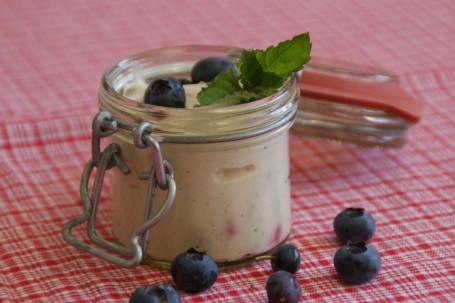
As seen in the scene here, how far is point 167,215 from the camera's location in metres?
1.07

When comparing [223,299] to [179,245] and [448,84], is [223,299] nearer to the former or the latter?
[179,245]

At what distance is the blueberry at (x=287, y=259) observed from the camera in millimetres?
1086

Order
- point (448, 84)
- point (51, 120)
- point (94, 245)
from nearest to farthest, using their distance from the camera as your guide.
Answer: point (94, 245) < point (51, 120) < point (448, 84)

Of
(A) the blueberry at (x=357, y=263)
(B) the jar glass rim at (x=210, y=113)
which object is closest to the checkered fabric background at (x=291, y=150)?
(A) the blueberry at (x=357, y=263)

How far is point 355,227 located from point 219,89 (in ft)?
0.89

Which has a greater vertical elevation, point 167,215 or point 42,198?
point 167,215

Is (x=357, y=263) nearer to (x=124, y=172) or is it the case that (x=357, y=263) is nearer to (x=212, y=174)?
(x=212, y=174)

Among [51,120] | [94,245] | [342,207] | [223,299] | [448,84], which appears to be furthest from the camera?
[448,84]

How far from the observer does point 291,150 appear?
1.46m

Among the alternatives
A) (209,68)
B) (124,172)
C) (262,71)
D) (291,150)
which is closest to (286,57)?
(262,71)

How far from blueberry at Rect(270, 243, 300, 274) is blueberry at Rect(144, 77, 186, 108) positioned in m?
0.22

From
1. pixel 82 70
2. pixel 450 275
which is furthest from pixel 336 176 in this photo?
pixel 82 70

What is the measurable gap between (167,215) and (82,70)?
748 mm

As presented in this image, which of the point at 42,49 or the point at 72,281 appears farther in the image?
the point at 42,49
